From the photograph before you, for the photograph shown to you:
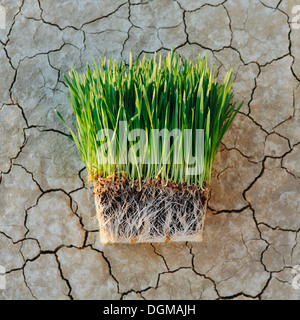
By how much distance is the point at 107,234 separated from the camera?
1.48 meters

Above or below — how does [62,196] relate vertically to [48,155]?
below

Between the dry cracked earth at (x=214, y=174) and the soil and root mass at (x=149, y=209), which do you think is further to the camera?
the dry cracked earth at (x=214, y=174)

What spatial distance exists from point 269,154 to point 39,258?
45.1 inches

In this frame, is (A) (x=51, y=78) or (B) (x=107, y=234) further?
(A) (x=51, y=78)

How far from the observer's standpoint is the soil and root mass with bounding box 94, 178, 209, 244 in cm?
145

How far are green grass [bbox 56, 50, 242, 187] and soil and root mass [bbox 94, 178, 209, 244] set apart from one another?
0.04m

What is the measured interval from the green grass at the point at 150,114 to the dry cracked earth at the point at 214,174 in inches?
11.5

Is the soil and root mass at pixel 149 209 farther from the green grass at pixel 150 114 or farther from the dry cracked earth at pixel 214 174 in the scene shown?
the dry cracked earth at pixel 214 174

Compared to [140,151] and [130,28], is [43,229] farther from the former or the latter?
[130,28]

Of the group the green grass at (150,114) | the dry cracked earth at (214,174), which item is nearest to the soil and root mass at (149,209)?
the green grass at (150,114)

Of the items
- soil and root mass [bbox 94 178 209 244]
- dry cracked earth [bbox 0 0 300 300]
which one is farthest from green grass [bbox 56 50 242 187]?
dry cracked earth [bbox 0 0 300 300]

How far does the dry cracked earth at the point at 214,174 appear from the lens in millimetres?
1678

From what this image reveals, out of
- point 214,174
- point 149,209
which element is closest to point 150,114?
point 149,209

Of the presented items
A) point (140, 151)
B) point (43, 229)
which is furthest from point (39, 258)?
point (140, 151)
